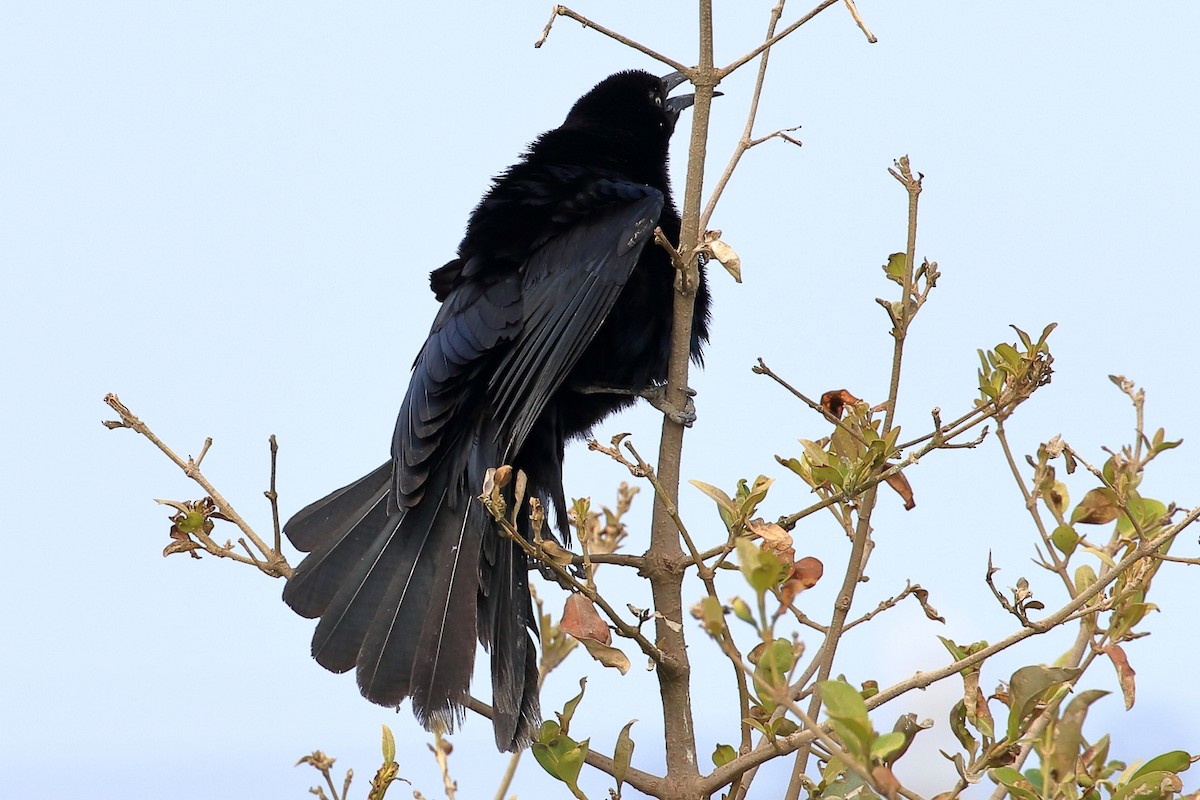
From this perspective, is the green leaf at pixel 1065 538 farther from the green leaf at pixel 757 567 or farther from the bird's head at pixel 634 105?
the bird's head at pixel 634 105

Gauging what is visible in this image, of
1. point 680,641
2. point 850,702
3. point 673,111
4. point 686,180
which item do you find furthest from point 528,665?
point 673,111

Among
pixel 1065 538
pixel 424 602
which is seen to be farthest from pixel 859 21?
pixel 424 602

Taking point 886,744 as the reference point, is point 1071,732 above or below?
above

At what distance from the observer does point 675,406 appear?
3004mm

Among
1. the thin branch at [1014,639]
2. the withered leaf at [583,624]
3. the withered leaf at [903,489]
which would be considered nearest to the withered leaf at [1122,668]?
the thin branch at [1014,639]

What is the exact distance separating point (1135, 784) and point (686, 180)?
1489 millimetres

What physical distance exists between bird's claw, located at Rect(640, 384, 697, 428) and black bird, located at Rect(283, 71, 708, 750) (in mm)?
51

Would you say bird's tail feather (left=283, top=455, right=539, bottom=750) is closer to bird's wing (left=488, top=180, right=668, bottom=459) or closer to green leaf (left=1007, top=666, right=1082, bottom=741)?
bird's wing (left=488, top=180, right=668, bottom=459)

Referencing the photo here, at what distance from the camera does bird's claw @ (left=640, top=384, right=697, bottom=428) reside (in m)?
3.00

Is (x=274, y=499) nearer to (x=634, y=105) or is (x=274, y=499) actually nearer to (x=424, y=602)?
(x=424, y=602)

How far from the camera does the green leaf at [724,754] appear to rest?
2668 millimetres

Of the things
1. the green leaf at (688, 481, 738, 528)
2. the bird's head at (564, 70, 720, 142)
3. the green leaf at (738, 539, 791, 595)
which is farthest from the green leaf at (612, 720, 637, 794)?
the bird's head at (564, 70, 720, 142)

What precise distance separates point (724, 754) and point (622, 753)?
0.25 metres

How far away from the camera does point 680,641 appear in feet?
8.94
